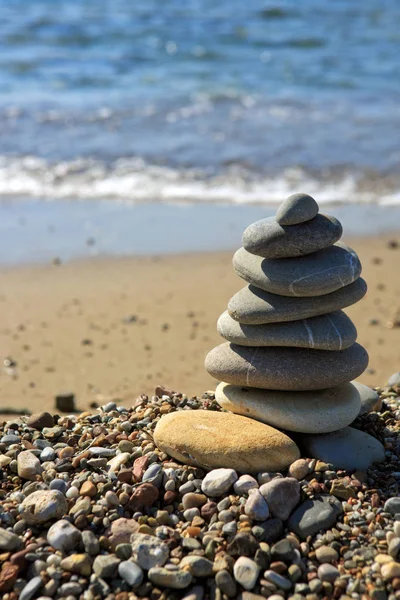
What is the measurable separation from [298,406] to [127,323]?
3.22 m

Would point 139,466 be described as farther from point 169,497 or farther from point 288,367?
point 288,367

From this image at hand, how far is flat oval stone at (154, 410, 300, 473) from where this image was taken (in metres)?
4.28

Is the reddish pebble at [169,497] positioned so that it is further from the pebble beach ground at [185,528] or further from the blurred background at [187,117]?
the blurred background at [187,117]

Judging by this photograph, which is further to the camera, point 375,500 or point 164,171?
point 164,171

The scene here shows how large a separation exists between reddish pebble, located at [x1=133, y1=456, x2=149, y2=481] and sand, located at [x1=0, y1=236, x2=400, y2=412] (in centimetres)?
180

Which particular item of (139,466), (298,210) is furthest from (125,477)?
(298,210)

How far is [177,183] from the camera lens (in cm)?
1188

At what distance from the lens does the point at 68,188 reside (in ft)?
38.3

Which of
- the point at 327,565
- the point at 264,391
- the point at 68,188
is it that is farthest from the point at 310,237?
the point at 68,188

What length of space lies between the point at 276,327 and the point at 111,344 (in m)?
2.83

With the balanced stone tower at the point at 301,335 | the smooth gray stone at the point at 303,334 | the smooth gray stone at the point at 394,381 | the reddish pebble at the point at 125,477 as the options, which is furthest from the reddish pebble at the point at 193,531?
the smooth gray stone at the point at 394,381

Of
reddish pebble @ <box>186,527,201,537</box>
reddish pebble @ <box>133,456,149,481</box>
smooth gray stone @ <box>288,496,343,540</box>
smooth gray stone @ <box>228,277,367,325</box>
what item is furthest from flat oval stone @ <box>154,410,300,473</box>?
smooth gray stone @ <box>228,277,367,325</box>

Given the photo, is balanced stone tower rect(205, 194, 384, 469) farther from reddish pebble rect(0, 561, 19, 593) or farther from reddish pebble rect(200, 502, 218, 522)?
reddish pebble rect(0, 561, 19, 593)

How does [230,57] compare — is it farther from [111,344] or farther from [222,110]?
[111,344]
